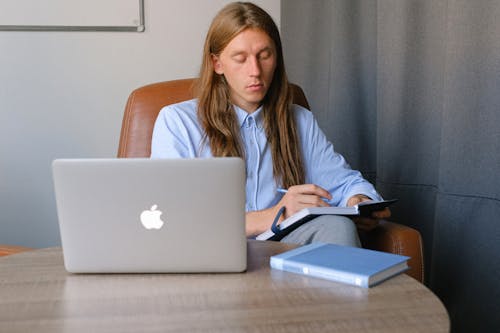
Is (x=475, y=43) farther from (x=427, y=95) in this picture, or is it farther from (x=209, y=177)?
(x=209, y=177)

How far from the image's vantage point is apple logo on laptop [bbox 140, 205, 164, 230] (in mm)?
987

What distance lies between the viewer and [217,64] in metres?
1.83

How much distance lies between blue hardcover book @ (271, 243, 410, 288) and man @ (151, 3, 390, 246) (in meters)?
0.54

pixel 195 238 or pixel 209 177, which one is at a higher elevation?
pixel 209 177

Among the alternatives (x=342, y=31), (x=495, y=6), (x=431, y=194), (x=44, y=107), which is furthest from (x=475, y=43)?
(x=44, y=107)

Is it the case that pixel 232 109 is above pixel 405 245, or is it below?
above

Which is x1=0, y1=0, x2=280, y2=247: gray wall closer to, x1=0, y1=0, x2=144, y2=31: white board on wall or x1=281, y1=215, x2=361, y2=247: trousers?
x1=0, y1=0, x2=144, y2=31: white board on wall

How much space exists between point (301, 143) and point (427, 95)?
16.5 inches

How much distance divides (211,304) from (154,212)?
0.18 meters

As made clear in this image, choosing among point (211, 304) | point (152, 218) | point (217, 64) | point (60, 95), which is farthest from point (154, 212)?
point (60, 95)

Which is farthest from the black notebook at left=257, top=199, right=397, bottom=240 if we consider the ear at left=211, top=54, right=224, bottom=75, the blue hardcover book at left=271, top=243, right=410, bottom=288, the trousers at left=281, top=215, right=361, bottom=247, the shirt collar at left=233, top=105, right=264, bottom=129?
the ear at left=211, top=54, right=224, bottom=75

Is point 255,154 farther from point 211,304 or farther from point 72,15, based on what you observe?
point 72,15

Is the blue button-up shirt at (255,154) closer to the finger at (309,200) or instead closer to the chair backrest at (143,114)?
the chair backrest at (143,114)

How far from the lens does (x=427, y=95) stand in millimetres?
1901
